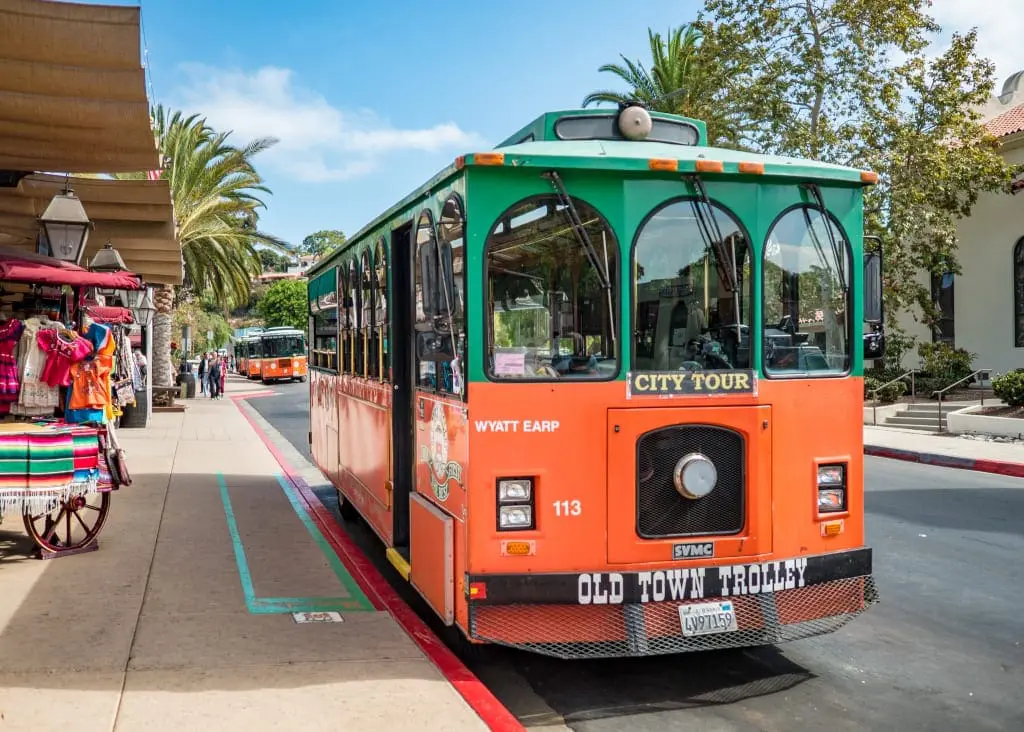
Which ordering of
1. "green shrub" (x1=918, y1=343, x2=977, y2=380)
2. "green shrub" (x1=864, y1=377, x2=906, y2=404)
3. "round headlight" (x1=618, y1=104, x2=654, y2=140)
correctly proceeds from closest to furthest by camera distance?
"round headlight" (x1=618, y1=104, x2=654, y2=140) < "green shrub" (x1=864, y1=377, x2=906, y2=404) < "green shrub" (x1=918, y1=343, x2=977, y2=380)

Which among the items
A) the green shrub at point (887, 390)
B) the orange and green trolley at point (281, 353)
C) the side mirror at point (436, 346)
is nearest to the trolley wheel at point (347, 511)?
the side mirror at point (436, 346)

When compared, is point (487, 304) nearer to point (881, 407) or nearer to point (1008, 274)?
point (881, 407)

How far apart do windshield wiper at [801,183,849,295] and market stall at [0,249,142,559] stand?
217 inches

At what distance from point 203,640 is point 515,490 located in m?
2.20

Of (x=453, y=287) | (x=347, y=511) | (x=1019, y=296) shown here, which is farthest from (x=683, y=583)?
(x=1019, y=296)

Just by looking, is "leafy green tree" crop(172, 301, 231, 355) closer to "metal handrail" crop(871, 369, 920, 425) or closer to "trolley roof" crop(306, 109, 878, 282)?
"metal handrail" crop(871, 369, 920, 425)

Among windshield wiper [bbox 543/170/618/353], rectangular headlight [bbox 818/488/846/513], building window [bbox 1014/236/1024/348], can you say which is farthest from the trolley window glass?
Result: rectangular headlight [bbox 818/488/846/513]

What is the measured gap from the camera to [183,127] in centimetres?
2711

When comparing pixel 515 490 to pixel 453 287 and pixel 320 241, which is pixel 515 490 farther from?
pixel 320 241

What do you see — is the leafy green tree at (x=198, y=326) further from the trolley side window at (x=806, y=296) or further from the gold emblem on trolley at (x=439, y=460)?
the trolley side window at (x=806, y=296)

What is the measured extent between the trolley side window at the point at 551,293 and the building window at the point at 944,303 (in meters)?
23.0

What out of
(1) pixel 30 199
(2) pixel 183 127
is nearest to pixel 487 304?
(1) pixel 30 199

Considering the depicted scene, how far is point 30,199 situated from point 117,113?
5558mm

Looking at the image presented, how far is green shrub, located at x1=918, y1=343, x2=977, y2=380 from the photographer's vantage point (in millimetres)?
23953
